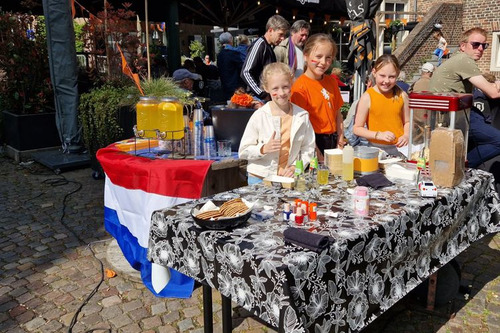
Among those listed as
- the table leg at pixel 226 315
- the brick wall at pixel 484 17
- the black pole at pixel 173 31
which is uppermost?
the brick wall at pixel 484 17

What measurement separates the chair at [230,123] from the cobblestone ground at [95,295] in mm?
1214

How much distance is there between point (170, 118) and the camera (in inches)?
135

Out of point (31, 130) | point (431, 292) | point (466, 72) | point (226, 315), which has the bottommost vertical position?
point (431, 292)

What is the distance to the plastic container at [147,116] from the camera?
341 cm

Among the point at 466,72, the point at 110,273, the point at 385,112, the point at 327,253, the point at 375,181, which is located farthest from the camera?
the point at 466,72

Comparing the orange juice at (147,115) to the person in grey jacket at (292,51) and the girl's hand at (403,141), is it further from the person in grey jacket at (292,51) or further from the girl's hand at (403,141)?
the person in grey jacket at (292,51)

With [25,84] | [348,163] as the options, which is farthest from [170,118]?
[25,84]

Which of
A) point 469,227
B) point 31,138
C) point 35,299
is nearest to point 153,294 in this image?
point 35,299

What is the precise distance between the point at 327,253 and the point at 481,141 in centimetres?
306

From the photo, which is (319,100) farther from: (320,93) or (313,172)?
(313,172)

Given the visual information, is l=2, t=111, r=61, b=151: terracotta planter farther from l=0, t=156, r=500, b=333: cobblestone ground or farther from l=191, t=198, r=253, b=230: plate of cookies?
l=191, t=198, r=253, b=230: plate of cookies

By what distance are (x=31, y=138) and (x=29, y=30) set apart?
6.10ft

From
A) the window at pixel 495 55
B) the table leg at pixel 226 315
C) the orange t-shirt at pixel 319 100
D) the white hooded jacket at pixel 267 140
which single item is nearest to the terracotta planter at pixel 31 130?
the orange t-shirt at pixel 319 100

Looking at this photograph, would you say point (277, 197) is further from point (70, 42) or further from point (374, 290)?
point (70, 42)
